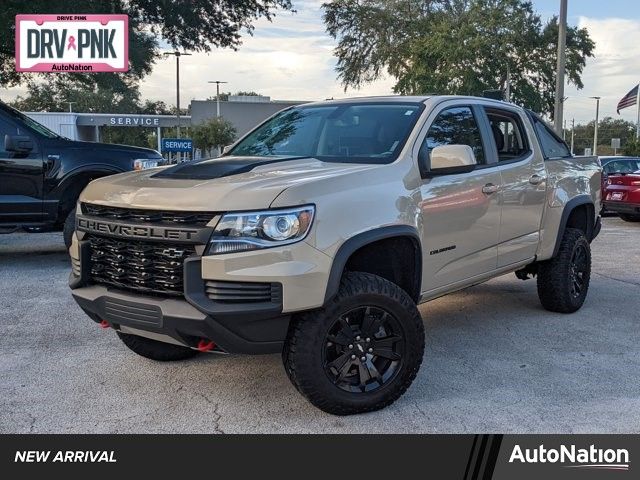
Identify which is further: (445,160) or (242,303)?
(445,160)

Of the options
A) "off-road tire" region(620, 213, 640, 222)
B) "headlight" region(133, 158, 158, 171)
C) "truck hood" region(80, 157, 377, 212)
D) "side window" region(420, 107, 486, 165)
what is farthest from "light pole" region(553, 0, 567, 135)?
"truck hood" region(80, 157, 377, 212)

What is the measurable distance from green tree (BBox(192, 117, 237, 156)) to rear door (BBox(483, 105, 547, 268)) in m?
43.0

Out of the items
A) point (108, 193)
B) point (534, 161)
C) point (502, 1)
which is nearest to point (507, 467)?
point (108, 193)

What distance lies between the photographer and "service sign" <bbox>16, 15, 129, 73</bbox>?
14086mm

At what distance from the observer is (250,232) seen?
10.8 feet

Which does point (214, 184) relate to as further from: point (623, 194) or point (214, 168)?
point (623, 194)

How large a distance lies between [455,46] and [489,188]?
1277 inches

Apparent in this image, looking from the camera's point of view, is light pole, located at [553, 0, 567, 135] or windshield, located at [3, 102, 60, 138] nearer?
windshield, located at [3, 102, 60, 138]

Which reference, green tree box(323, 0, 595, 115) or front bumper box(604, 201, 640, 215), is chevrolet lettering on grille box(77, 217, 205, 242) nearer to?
front bumper box(604, 201, 640, 215)

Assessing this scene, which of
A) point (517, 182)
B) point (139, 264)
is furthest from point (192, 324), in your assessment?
point (517, 182)

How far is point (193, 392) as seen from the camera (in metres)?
4.07

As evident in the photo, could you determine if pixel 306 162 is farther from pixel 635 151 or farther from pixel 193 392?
pixel 635 151

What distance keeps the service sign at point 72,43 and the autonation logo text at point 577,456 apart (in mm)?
13651

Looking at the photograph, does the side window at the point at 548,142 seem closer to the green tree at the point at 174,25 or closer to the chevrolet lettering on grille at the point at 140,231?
the chevrolet lettering on grille at the point at 140,231
